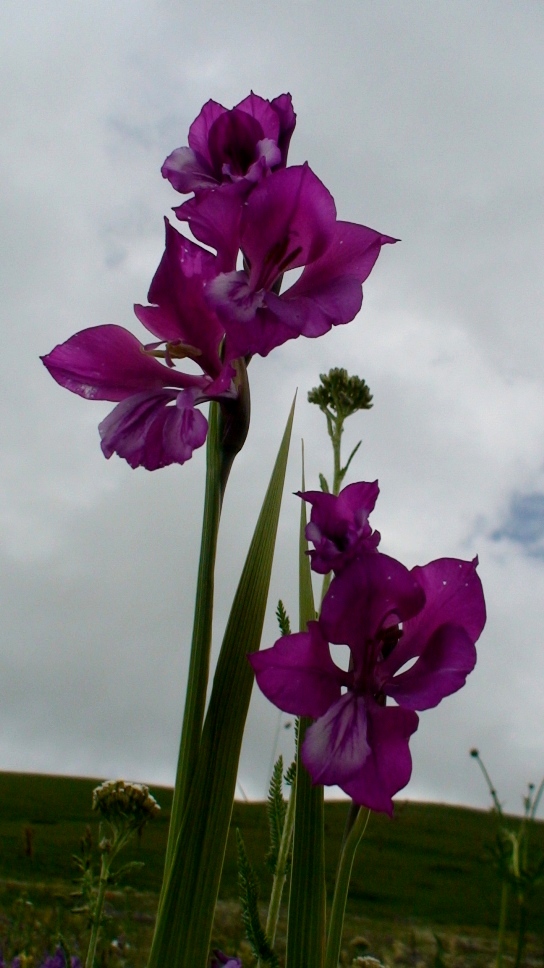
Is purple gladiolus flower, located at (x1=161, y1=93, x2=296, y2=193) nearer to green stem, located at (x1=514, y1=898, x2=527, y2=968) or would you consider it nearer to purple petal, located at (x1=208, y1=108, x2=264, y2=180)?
purple petal, located at (x1=208, y1=108, x2=264, y2=180)

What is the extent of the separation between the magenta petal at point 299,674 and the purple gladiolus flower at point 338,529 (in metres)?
0.06

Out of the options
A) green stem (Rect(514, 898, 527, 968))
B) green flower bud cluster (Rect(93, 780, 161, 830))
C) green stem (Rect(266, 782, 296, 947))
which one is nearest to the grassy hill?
green flower bud cluster (Rect(93, 780, 161, 830))

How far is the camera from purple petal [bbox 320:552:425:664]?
2.08 feet

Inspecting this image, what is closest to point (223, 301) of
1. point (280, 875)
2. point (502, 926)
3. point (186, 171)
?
point (186, 171)

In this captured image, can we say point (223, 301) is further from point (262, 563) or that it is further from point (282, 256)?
point (262, 563)

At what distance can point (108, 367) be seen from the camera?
746 millimetres

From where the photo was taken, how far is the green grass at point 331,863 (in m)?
3.38

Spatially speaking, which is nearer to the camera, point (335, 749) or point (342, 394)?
point (335, 749)

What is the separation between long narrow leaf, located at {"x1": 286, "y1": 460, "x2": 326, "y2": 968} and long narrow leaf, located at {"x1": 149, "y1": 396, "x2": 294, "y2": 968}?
8 centimetres

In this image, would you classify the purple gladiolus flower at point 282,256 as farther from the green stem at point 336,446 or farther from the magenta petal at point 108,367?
the green stem at point 336,446

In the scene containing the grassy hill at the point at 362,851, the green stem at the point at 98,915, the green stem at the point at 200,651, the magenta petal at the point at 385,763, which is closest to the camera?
the magenta petal at the point at 385,763

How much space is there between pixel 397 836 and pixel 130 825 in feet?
13.8

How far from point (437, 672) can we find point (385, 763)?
8 centimetres

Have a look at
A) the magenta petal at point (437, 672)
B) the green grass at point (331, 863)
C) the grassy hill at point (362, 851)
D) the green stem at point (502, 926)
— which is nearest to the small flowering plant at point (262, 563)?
the magenta petal at point (437, 672)
